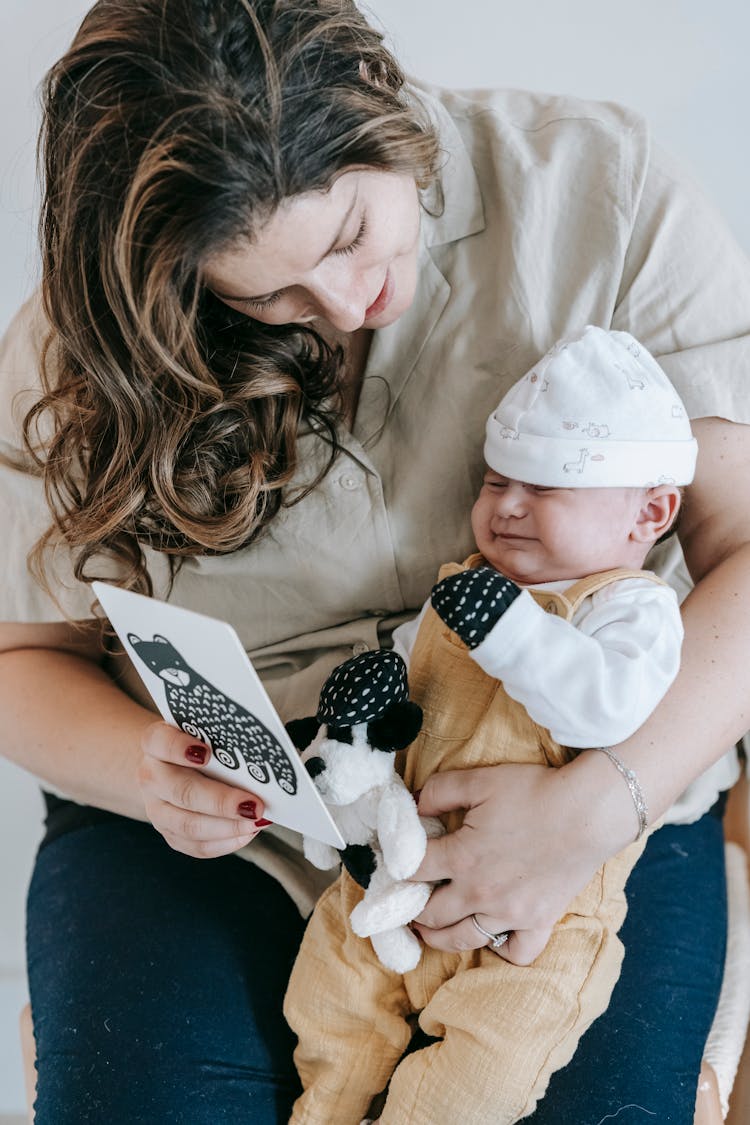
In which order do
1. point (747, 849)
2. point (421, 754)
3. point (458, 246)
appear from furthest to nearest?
point (747, 849) < point (458, 246) < point (421, 754)

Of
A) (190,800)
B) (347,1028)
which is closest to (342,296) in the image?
(190,800)

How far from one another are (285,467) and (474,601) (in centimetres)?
33

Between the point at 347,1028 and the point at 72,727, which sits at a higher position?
the point at 72,727

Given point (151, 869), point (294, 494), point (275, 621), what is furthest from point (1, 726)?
point (294, 494)

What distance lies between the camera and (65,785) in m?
1.24

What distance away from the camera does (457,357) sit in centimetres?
113

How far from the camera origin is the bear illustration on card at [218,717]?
83 cm

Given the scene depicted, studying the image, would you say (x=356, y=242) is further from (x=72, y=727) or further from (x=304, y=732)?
(x=72, y=727)

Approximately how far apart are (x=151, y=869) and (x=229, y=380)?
0.58 metres

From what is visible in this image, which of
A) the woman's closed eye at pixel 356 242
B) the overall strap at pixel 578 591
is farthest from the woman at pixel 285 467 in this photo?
the overall strap at pixel 578 591

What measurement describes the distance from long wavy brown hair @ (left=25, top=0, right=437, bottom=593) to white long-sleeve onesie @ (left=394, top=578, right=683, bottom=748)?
0.35 m

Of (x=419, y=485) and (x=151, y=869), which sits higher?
(x=419, y=485)

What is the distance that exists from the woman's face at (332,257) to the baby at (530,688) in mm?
177

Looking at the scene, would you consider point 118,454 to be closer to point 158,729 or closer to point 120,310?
point 120,310
